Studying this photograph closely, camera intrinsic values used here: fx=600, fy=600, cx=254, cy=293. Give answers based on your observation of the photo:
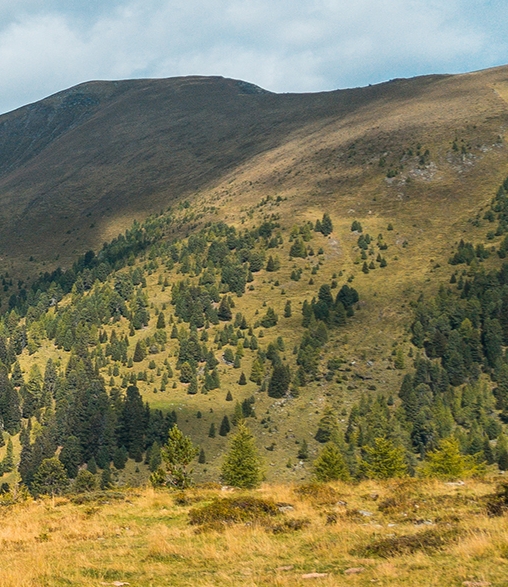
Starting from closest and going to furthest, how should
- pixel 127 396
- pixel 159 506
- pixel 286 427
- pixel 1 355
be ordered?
pixel 159 506, pixel 286 427, pixel 127 396, pixel 1 355

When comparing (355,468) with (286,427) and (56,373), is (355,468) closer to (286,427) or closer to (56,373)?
(286,427)

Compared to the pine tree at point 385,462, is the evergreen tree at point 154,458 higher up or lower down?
lower down

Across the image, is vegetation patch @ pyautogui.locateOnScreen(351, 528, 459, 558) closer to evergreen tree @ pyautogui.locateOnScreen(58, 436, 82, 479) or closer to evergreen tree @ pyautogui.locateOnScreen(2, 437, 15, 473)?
evergreen tree @ pyautogui.locateOnScreen(58, 436, 82, 479)

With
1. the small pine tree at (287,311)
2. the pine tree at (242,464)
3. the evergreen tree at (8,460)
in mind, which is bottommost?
the evergreen tree at (8,460)

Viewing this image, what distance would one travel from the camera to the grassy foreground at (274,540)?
15.6 m

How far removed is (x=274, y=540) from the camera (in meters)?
20.2

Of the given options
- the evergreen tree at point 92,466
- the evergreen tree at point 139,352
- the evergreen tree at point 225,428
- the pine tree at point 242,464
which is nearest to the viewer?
the pine tree at point 242,464

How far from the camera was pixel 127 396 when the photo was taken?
163 meters

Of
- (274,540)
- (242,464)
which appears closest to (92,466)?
(242,464)

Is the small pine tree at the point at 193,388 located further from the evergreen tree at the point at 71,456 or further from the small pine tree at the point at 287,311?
the small pine tree at the point at 287,311

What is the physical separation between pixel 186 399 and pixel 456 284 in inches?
3570

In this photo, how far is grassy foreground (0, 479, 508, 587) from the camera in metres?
15.6

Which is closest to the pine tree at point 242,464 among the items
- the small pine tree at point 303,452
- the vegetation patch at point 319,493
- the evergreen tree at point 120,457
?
the vegetation patch at point 319,493

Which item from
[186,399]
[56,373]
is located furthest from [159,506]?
[56,373]
